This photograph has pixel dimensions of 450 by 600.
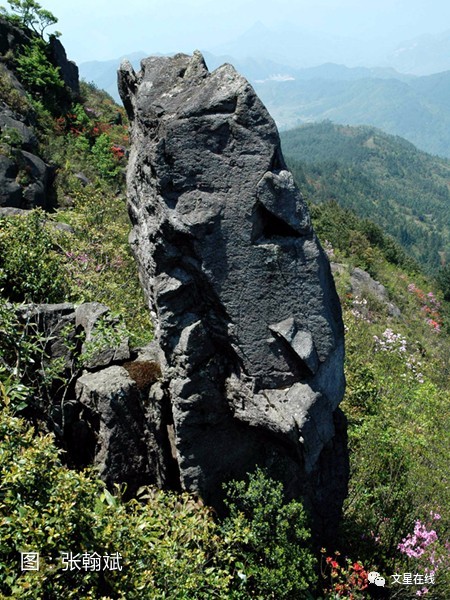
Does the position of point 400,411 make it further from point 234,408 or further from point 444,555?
point 234,408

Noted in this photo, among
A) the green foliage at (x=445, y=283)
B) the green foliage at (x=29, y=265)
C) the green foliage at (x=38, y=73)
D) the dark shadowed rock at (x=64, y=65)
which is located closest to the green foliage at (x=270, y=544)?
the green foliage at (x=29, y=265)

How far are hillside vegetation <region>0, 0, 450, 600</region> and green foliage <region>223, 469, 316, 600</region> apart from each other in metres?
0.02

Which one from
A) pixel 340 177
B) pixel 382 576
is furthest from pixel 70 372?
pixel 340 177

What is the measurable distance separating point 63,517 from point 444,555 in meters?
7.70

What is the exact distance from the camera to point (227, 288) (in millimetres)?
6988

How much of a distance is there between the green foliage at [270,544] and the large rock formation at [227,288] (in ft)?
2.51

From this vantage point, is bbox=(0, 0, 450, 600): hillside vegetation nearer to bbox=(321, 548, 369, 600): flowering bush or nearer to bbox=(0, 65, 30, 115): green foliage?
bbox=(321, 548, 369, 600): flowering bush

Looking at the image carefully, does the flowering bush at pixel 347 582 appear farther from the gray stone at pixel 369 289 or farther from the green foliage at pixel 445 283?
the green foliage at pixel 445 283

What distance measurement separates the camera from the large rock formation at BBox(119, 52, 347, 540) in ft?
22.0

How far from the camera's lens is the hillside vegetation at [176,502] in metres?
4.83

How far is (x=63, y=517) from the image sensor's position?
15.6 feet

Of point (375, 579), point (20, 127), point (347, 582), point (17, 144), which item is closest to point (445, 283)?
point (20, 127)

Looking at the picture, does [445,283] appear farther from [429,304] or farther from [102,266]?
[102,266]

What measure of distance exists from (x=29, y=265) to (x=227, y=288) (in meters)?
5.10
